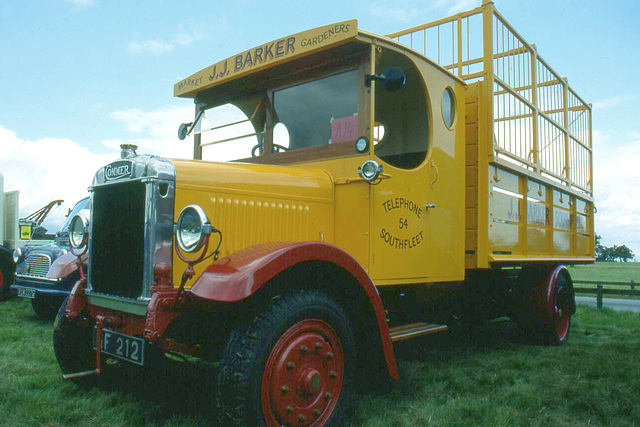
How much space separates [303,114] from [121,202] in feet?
4.81

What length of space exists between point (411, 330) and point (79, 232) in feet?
8.23

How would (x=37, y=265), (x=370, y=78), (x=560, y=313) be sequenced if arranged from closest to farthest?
(x=370, y=78) → (x=560, y=313) → (x=37, y=265)

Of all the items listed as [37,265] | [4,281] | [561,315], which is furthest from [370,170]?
[4,281]

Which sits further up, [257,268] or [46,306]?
[257,268]

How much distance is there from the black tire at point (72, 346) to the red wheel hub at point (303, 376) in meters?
1.68

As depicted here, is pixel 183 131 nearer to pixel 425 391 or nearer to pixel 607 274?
pixel 425 391

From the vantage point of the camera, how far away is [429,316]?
4.80 m

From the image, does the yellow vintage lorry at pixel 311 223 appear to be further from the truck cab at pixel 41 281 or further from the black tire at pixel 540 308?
the truck cab at pixel 41 281

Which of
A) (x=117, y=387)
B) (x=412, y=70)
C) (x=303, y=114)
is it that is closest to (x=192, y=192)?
(x=303, y=114)

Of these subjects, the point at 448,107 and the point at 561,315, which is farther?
the point at 561,315

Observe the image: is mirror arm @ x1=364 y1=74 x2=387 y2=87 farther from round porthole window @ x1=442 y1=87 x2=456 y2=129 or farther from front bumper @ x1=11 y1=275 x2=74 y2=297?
front bumper @ x1=11 y1=275 x2=74 y2=297

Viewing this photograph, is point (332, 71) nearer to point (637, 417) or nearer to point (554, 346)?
point (637, 417)

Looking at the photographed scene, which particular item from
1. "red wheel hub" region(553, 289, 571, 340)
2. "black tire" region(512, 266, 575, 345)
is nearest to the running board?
"black tire" region(512, 266, 575, 345)

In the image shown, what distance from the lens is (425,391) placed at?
385cm
